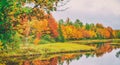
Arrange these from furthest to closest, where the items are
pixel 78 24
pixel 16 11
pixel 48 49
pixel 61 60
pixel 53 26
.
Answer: pixel 78 24 < pixel 53 26 < pixel 48 49 < pixel 61 60 < pixel 16 11

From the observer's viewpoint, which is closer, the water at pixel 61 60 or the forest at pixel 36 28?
the forest at pixel 36 28

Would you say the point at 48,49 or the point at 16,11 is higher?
the point at 16,11

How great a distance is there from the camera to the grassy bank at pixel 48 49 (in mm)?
38100

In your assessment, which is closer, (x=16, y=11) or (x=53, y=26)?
(x=16, y=11)

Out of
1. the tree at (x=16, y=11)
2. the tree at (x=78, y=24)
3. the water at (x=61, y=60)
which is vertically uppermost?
the tree at (x=16, y=11)

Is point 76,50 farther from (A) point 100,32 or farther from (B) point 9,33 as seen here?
(B) point 9,33

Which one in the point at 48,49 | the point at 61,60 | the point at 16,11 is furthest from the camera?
the point at 48,49

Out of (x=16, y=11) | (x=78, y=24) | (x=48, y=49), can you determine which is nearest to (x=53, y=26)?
(x=48, y=49)

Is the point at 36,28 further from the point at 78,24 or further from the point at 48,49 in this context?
the point at 78,24

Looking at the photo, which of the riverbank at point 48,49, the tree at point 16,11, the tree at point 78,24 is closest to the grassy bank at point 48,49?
the riverbank at point 48,49

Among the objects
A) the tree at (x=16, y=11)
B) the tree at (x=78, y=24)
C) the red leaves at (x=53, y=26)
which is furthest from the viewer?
the tree at (x=78, y=24)

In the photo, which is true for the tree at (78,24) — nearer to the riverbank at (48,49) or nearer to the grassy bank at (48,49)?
the riverbank at (48,49)

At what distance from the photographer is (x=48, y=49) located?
4228 cm

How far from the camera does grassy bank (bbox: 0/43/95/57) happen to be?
38.1 meters
